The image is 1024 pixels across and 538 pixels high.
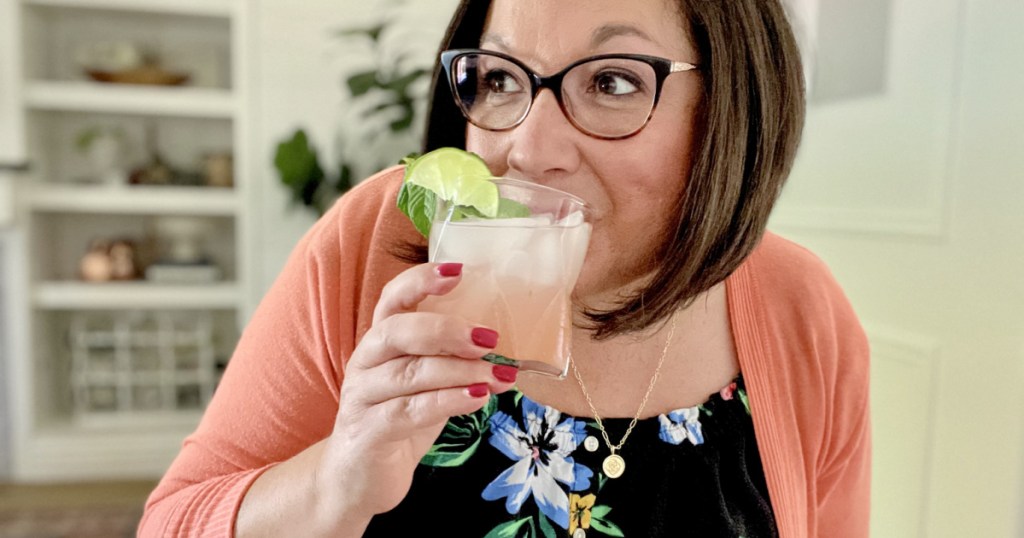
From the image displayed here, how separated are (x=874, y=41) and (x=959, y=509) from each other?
1.13 meters

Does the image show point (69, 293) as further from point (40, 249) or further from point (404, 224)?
point (404, 224)

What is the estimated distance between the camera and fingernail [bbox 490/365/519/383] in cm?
62

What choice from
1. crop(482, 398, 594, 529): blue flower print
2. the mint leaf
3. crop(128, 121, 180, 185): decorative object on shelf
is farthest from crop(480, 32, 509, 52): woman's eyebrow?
crop(128, 121, 180, 185): decorative object on shelf

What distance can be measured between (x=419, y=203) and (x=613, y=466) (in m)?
0.44

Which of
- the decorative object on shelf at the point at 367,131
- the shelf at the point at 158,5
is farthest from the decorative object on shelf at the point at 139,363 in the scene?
the shelf at the point at 158,5

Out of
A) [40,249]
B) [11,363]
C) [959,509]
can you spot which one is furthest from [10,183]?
[959,509]

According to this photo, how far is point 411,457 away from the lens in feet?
2.30

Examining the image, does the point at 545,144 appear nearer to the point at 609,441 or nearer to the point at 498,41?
the point at 498,41

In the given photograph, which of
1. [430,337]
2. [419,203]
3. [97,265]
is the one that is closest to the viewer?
[430,337]

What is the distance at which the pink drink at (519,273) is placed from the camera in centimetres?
64

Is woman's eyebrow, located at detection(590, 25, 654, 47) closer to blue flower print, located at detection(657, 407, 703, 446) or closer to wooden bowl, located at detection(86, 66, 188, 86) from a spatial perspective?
blue flower print, located at detection(657, 407, 703, 446)

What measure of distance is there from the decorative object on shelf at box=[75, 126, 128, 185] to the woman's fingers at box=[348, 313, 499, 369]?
334 cm

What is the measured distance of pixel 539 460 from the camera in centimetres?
92

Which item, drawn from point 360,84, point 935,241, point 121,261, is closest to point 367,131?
point 360,84
